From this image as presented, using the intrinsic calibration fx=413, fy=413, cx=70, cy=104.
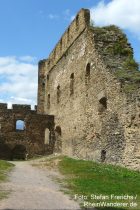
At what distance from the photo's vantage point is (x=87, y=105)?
19.9m

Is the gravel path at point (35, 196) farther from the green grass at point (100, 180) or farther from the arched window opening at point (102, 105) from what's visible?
the arched window opening at point (102, 105)

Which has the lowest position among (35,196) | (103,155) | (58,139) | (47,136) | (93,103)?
(35,196)

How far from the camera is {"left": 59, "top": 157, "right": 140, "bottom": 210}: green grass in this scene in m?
10.4

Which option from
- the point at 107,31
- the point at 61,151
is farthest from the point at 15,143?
the point at 107,31

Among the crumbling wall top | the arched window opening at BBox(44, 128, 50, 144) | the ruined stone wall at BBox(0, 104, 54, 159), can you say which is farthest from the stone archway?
the crumbling wall top

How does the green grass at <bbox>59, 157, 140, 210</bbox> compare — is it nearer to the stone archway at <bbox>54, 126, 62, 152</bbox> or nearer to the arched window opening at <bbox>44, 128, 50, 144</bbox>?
the stone archway at <bbox>54, 126, 62, 152</bbox>

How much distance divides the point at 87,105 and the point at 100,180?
8.03 m

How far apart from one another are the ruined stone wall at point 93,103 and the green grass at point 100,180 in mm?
988

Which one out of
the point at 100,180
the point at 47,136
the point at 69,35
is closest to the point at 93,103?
the point at 69,35

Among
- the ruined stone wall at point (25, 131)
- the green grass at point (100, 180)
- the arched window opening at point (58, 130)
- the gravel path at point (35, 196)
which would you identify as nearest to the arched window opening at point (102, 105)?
the green grass at point (100, 180)

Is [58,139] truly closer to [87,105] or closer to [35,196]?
[87,105]

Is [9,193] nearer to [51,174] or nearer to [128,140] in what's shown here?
[51,174]

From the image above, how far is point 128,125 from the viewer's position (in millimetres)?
14703

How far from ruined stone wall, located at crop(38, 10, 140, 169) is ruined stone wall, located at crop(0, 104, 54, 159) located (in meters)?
1.20
